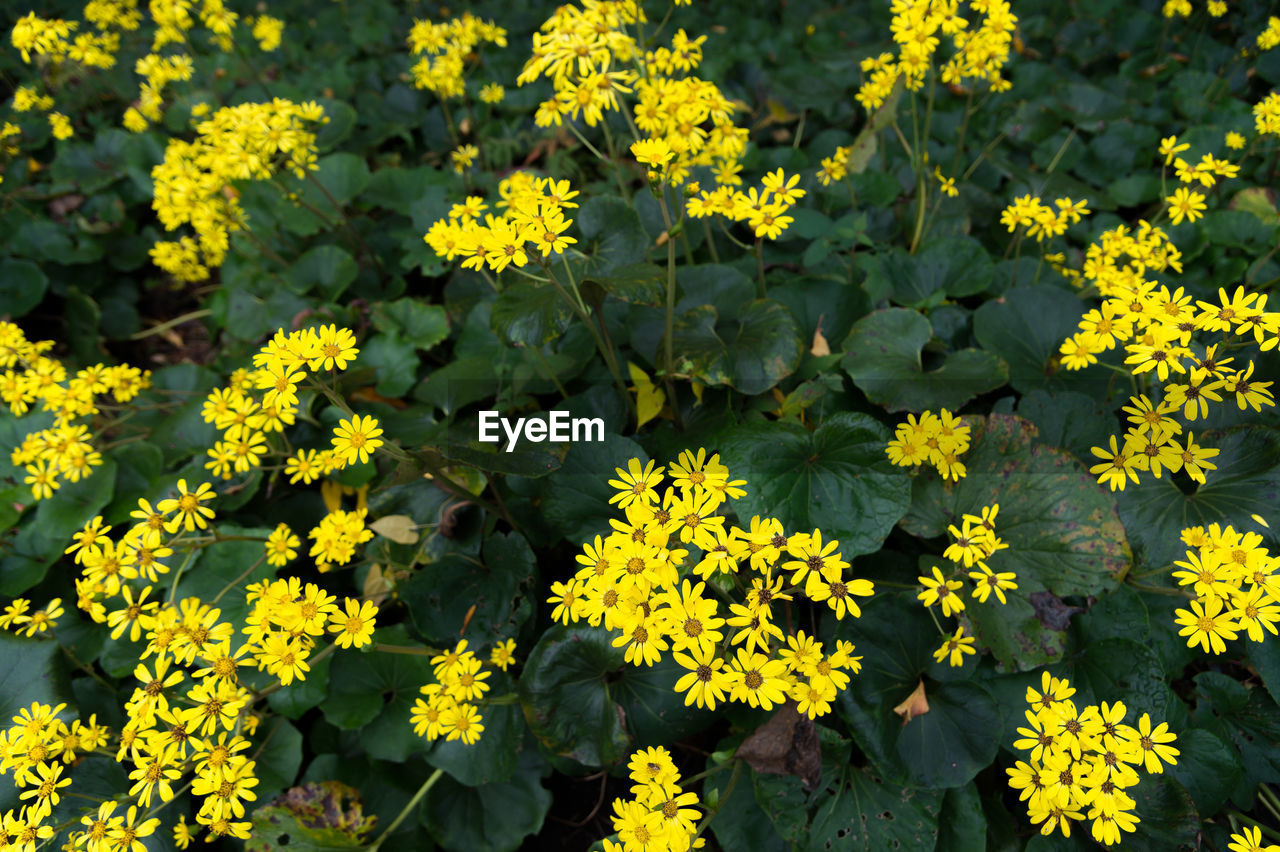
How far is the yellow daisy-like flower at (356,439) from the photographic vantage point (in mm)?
1829

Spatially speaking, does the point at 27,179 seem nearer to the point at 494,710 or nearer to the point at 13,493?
the point at 13,493

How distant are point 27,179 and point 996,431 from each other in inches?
244

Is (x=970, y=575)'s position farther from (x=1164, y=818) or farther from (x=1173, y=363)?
(x=1164, y=818)

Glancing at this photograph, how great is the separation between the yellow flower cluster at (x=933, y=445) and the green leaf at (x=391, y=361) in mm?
2022

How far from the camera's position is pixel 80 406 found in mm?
2514

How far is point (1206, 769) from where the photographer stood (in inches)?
77.1

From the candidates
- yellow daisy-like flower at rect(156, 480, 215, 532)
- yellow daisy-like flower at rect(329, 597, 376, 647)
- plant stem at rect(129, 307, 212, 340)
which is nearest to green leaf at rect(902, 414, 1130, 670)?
yellow daisy-like flower at rect(329, 597, 376, 647)

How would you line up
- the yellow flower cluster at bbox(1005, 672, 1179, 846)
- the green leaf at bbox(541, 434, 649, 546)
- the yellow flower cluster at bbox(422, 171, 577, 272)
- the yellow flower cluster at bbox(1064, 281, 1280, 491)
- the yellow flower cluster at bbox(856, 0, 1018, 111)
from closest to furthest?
1. the yellow flower cluster at bbox(1005, 672, 1179, 846)
2. the yellow flower cluster at bbox(1064, 281, 1280, 491)
3. the yellow flower cluster at bbox(422, 171, 577, 272)
4. the green leaf at bbox(541, 434, 649, 546)
5. the yellow flower cluster at bbox(856, 0, 1018, 111)

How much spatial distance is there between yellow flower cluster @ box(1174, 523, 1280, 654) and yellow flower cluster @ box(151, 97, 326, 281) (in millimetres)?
3417

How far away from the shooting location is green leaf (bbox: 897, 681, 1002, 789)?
196 centimetres

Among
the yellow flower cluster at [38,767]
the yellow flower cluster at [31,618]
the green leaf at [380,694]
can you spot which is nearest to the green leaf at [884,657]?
the green leaf at [380,694]

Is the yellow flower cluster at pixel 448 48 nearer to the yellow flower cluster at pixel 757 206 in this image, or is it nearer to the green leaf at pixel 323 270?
the green leaf at pixel 323 270

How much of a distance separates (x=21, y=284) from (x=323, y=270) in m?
2.11

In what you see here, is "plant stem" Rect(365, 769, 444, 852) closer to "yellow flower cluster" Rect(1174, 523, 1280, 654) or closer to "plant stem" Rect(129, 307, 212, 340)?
"yellow flower cluster" Rect(1174, 523, 1280, 654)
